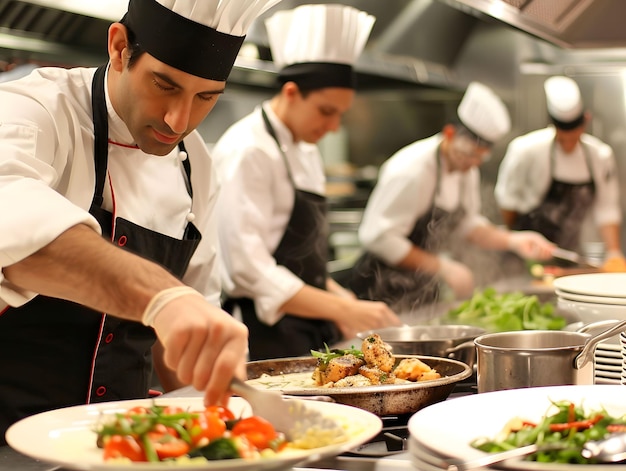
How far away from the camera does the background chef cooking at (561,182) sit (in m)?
5.88

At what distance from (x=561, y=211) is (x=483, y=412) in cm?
499

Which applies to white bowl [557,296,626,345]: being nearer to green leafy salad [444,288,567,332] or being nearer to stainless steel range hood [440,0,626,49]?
green leafy salad [444,288,567,332]

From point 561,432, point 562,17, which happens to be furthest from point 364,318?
point 561,432

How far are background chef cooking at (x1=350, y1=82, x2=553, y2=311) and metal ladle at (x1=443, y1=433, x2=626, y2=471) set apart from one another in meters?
2.70

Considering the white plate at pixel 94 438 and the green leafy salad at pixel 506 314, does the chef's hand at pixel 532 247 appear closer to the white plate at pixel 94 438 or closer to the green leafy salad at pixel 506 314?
the green leafy salad at pixel 506 314

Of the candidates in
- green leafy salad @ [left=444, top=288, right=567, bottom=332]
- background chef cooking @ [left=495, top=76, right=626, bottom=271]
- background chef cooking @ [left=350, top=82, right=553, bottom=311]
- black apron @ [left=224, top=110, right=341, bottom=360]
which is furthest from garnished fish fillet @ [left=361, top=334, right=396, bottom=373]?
background chef cooking @ [left=495, top=76, right=626, bottom=271]

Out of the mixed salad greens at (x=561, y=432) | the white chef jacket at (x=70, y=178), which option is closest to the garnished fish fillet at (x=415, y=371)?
the mixed salad greens at (x=561, y=432)

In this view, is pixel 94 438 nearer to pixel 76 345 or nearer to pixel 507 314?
pixel 76 345

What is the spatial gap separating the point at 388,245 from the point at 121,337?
2489 mm

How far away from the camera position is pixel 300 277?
342 cm

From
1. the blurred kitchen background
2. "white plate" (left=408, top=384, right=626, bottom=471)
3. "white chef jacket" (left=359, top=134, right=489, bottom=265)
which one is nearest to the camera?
"white plate" (left=408, top=384, right=626, bottom=471)

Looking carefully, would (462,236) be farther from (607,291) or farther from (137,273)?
(137,273)

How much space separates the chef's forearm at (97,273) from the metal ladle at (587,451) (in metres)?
0.50

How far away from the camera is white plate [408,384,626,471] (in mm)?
1157
